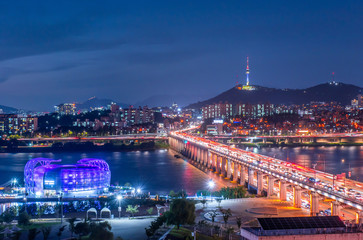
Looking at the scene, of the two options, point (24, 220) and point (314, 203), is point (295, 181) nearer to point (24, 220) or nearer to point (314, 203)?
point (314, 203)

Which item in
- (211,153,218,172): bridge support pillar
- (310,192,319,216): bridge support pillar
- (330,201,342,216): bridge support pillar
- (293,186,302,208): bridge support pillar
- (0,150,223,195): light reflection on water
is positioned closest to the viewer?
(330,201,342,216): bridge support pillar

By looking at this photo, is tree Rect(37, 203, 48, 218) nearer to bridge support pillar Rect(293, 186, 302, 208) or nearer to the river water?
the river water

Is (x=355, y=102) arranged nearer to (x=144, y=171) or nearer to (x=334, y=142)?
(x=334, y=142)

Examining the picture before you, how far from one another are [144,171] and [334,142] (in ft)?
76.6

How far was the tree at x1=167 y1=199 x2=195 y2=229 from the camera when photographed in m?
8.98

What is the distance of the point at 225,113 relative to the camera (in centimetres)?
8138

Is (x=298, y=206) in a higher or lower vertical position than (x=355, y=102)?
lower

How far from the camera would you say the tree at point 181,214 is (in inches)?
354

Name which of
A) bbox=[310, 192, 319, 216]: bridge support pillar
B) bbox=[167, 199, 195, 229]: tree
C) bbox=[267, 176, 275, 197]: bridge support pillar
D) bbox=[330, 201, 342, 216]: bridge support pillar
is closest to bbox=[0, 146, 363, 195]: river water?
bbox=[267, 176, 275, 197]: bridge support pillar

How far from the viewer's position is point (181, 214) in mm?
9039

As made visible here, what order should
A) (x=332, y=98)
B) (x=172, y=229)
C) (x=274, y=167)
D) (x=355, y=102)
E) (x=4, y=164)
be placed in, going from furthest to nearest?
(x=332, y=98), (x=355, y=102), (x=4, y=164), (x=274, y=167), (x=172, y=229)

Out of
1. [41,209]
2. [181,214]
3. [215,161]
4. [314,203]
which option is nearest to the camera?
[181,214]

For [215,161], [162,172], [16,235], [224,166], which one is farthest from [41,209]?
[215,161]

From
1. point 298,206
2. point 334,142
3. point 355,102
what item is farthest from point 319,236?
point 355,102
